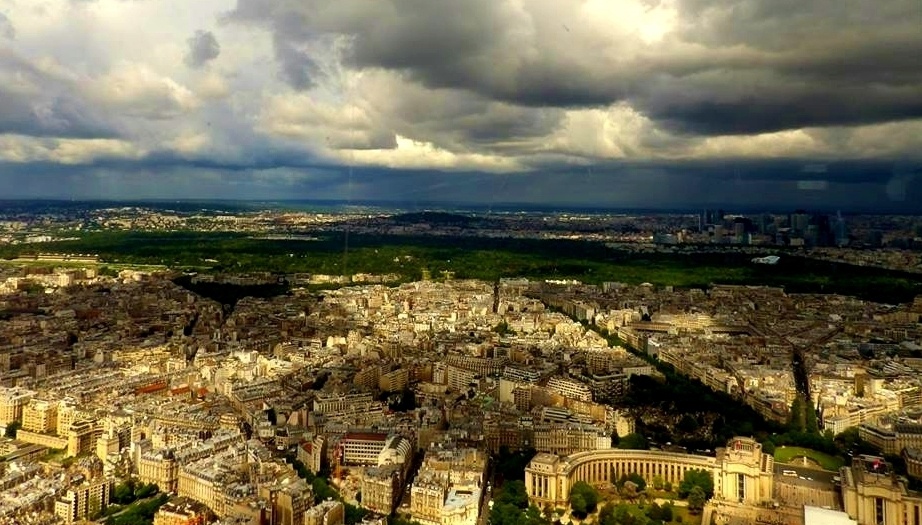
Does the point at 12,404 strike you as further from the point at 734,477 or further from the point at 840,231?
the point at 840,231

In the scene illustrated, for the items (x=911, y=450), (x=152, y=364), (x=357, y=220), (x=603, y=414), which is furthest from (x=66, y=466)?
(x=357, y=220)

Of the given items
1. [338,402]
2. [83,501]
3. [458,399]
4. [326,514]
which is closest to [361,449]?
[326,514]

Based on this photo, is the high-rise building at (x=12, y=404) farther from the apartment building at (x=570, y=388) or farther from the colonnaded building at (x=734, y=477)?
the apartment building at (x=570, y=388)

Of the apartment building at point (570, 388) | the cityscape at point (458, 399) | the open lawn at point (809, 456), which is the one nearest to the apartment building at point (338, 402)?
the cityscape at point (458, 399)

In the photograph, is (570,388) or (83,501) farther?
(570,388)

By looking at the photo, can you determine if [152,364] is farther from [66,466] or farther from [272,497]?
[272,497]

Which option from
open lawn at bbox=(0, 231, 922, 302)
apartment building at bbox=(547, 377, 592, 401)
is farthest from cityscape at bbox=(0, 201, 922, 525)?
open lawn at bbox=(0, 231, 922, 302)
